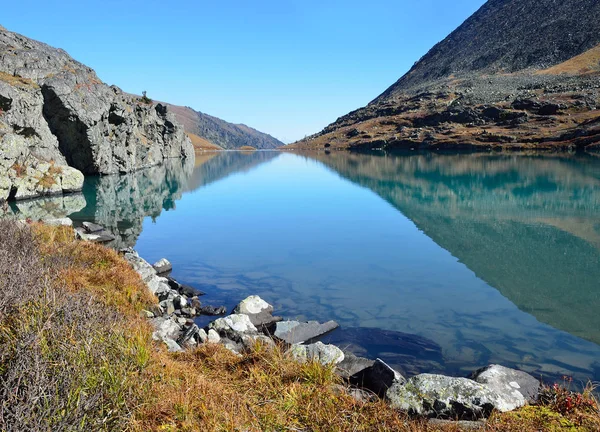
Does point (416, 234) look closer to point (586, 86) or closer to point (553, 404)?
point (553, 404)

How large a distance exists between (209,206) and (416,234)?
1931 centimetres

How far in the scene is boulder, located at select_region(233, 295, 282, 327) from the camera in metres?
10.9

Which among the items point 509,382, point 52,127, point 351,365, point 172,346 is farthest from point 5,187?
point 509,382

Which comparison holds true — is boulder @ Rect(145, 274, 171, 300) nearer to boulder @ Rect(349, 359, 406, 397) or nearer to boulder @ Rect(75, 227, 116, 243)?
boulder @ Rect(349, 359, 406, 397)

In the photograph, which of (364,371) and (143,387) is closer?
(143,387)

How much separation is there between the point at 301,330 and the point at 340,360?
7.89 ft

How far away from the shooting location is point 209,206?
34906 millimetres

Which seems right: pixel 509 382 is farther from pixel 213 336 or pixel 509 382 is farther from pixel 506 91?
pixel 506 91

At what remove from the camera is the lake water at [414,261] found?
9.95 meters

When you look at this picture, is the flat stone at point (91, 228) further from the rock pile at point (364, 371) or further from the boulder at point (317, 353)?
the boulder at point (317, 353)

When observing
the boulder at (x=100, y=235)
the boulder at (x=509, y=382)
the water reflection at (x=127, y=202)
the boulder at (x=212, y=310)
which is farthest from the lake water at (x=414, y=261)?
the boulder at (x=509, y=382)

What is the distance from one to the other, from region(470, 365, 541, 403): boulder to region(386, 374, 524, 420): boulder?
0.21 metres

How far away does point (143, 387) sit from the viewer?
15.7 feet

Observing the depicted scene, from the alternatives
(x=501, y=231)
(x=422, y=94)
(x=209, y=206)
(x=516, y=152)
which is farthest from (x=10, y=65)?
→ (x=422, y=94)
